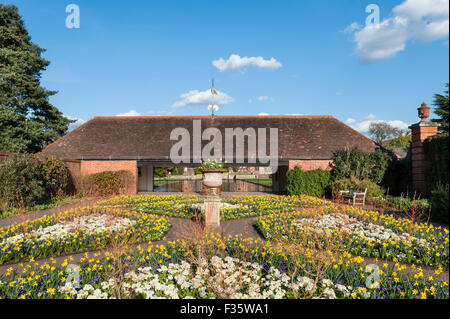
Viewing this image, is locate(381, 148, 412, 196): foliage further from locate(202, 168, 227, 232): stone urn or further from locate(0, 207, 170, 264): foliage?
locate(0, 207, 170, 264): foliage

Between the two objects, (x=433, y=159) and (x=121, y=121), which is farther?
(x=121, y=121)

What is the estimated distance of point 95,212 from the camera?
909 cm

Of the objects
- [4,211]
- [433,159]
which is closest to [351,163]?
[433,159]

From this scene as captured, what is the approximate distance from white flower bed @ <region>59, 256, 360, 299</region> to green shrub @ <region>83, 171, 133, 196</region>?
42.4ft

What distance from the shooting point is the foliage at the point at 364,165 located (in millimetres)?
14641

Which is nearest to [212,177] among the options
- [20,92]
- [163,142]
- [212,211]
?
[212,211]

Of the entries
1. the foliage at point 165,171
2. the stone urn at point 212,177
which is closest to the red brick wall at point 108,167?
the stone urn at point 212,177

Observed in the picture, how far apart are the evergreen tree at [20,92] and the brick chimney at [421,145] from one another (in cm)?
2400

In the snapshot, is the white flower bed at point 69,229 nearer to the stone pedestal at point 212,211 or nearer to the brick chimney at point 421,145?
the stone pedestal at point 212,211

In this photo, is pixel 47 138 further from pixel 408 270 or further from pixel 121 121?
pixel 408 270

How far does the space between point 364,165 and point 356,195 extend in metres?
3.61

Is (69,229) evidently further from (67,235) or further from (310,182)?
(310,182)

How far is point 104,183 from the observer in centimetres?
1579
